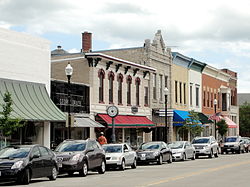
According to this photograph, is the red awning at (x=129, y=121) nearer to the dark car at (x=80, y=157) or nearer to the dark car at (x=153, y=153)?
the dark car at (x=153, y=153)

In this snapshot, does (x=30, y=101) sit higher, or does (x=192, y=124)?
(x=30, y=101)

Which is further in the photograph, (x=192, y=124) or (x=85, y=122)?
(x=192, y=124)

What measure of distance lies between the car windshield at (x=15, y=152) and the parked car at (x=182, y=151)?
1731 cm

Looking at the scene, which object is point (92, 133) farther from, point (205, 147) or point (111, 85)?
point (205, 147)

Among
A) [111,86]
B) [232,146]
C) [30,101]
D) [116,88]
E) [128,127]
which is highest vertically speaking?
[111,86]

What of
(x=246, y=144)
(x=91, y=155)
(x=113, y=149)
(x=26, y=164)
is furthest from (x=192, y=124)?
(x=26, y=164)

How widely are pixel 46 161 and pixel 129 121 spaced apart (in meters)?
21.8

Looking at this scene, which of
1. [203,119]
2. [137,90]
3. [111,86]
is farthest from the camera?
[203,119]

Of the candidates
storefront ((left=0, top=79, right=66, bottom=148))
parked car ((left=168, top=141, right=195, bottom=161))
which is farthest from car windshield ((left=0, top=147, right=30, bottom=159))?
parked car ((left=168, top=141, right=195, bottom=161))

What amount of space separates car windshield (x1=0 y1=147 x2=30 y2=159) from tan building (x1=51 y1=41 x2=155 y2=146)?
1754 centimetres

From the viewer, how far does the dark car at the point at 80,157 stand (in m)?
22.3

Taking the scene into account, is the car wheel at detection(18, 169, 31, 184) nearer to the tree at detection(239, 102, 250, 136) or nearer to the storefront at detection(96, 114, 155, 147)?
the storefront at detection(96, 114, 155, 147)

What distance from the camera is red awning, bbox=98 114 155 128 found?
39231 millimetres

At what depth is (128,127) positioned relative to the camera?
137 ft
